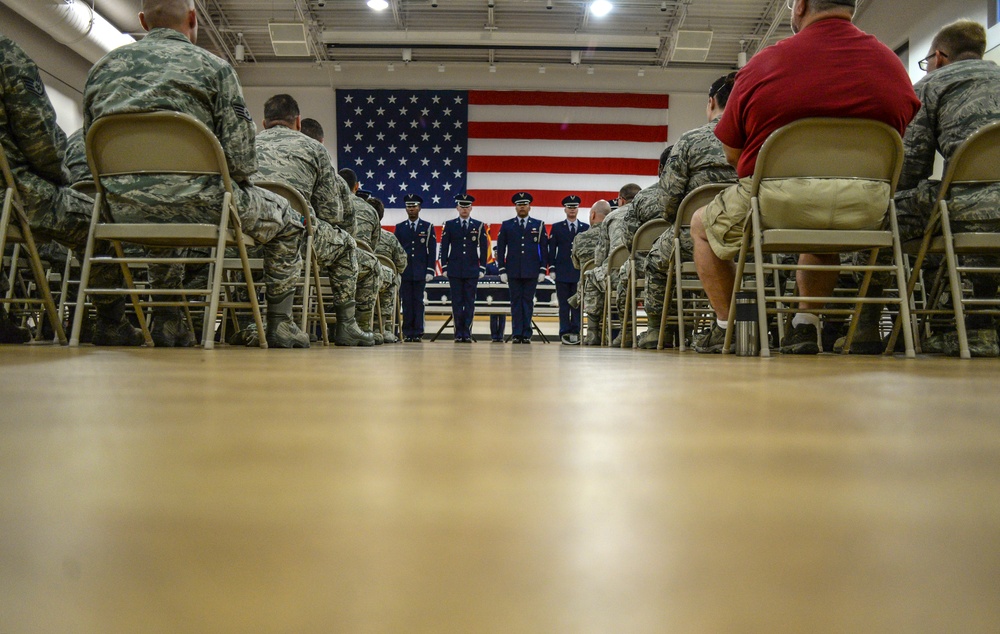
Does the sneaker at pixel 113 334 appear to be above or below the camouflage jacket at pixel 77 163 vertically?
below

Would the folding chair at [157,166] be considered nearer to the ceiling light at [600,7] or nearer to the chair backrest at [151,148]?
the chair backrest at [151,148]

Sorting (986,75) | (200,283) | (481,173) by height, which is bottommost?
(200,283)

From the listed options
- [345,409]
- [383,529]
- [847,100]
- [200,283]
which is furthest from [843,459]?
[200,283]

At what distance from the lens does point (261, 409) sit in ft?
1.66

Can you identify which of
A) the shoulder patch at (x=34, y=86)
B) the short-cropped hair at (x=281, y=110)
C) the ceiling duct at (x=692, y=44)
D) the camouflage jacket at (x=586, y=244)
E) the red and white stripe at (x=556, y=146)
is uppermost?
the ceiling duct at (x=692, y=44)

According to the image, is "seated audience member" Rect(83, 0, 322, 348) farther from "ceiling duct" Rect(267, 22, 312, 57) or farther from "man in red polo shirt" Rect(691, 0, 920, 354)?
"ceiling duct" Rect(267, 22, 312, 57)

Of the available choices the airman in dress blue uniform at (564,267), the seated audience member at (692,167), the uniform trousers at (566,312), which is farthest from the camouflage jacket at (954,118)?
the airman in dress blue uniform at (564,267)

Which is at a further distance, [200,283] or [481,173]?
[481,173]

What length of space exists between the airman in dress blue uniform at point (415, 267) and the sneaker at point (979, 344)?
21.0 feet

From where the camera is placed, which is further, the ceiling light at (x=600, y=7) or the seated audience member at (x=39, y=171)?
the ceiling light at (x=600, y=7)

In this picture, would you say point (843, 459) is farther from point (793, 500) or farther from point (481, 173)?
point (481, 173)

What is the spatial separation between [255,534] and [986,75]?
2.65 meters

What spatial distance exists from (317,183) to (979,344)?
2.37m

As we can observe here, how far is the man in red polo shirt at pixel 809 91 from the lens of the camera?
1.89 meters
